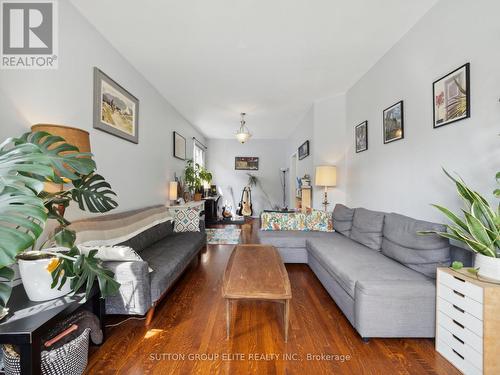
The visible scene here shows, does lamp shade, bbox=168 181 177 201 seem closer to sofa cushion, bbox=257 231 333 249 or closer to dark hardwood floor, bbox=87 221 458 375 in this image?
sofa cushion, bbox=257 231 333 249

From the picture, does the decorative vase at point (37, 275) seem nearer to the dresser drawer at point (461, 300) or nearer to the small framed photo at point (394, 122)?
the dresser drawer at point (461, 300)

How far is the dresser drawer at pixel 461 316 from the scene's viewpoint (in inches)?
47.1

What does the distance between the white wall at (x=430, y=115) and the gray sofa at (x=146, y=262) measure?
250 cm

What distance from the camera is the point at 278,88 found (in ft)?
11.7

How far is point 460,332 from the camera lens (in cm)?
130

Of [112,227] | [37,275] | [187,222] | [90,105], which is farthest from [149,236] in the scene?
[90,105]

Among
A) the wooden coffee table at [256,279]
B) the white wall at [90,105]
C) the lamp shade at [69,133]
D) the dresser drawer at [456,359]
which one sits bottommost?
the dresser drawer at [456,359]

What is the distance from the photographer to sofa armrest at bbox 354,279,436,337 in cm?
151

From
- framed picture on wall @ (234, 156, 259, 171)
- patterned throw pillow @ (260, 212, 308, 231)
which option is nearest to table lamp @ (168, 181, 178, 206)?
patterned throw pillow @ (260, 212, 308, 231)

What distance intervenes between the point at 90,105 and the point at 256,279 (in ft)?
7.68

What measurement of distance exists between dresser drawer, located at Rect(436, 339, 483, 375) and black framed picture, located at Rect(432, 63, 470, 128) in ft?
5.40

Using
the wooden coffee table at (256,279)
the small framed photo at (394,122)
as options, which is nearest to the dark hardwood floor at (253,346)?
the wooden coffee table at (256,279)

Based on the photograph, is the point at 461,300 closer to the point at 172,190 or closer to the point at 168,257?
the point at 168,257

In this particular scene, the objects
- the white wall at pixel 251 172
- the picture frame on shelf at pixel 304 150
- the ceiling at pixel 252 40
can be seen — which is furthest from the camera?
the white wall at pixel 251 172
